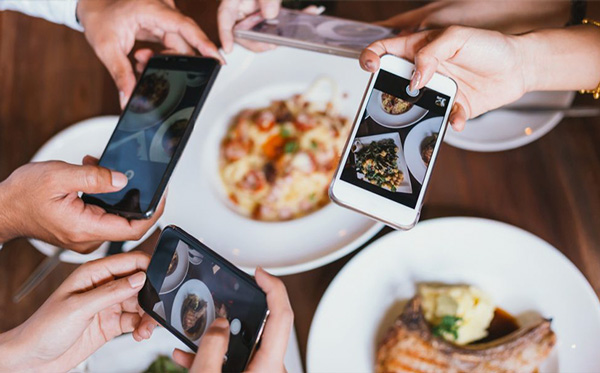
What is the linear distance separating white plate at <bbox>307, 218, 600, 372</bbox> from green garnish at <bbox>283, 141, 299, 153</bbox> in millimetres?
501

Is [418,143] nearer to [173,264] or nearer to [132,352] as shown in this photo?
[173,264]

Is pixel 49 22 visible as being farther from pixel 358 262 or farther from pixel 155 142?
pixel 358 262

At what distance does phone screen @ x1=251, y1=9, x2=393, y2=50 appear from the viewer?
120cm

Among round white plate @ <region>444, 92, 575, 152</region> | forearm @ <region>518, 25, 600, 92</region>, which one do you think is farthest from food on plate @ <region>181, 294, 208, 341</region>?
forearm @ <region>518, 25, 600, 92</region>

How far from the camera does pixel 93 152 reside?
150cm

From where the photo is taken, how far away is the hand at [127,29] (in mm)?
1354

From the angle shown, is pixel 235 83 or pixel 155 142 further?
pixel 235 83

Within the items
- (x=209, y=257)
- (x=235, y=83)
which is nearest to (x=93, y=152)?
(x=235, y=83)

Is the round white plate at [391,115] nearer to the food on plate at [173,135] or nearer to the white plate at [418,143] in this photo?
the white plate at [418,143]

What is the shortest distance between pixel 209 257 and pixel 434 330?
25.9 inches

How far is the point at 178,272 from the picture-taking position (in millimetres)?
938

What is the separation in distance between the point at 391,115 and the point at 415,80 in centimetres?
9

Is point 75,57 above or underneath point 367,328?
above

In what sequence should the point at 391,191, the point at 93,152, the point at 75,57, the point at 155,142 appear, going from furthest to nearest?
the point at 75,57 < the point at 93,152 < the point at 155,142 < the point at 391,191
